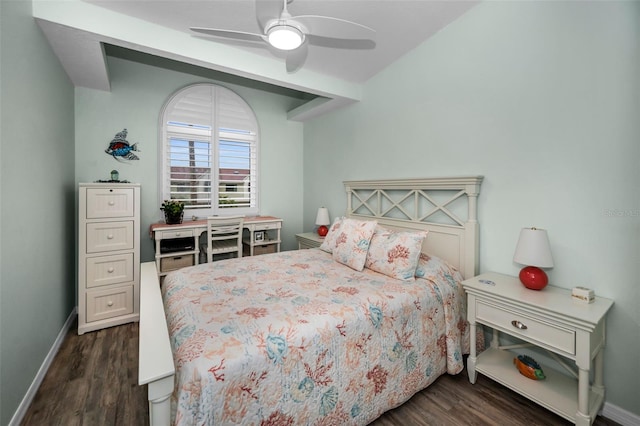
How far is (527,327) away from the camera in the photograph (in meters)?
1.62

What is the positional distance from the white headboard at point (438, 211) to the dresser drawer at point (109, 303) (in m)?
2.71

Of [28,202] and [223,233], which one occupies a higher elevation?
[28,202]

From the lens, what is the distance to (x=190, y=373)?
1.09 meters

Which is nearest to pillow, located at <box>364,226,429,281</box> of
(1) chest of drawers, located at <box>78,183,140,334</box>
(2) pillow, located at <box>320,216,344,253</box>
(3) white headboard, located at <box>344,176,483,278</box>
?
(3) white headboard, located at <box>344,176,483,278</box>

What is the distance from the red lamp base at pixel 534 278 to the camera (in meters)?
1.75

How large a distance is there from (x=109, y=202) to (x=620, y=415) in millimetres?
4131

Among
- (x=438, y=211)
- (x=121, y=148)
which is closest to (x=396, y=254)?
(x=438, y=211)

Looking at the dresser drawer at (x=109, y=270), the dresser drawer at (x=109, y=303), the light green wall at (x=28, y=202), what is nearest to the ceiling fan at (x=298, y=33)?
the light green wall at (x=28, y=202)

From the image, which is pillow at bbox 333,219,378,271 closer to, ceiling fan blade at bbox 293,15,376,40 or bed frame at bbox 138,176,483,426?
bed frame at bbox 138,176,483,426

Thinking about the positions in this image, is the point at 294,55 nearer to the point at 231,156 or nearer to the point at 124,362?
the point at 231,156

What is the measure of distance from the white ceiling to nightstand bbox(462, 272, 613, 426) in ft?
7.08

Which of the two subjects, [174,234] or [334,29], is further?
[174,234]

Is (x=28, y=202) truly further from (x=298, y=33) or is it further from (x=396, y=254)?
(x=396, y=254)

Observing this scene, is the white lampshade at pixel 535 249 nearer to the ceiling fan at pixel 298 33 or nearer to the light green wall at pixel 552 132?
the light green wall at pixel 552 132
